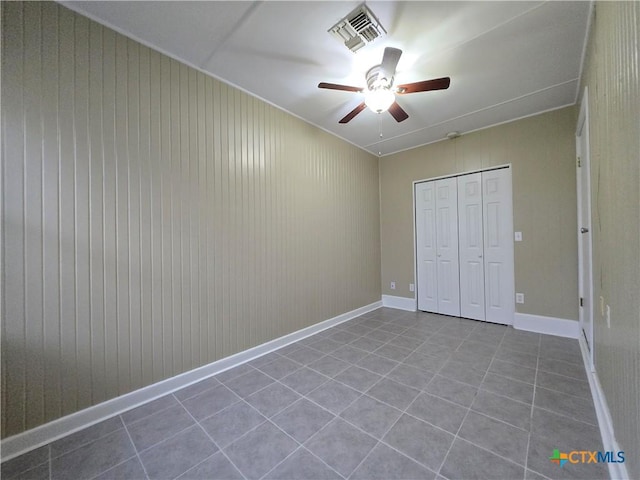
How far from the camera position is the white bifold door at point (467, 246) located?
325 centimetres

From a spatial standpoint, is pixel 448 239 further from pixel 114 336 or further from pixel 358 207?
pixel 114 336

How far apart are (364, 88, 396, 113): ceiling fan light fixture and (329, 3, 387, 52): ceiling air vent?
0.34 metres

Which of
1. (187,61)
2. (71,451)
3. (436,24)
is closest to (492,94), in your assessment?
(436,24)

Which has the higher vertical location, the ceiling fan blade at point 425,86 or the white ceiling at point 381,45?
the white ceiling at point 381,45

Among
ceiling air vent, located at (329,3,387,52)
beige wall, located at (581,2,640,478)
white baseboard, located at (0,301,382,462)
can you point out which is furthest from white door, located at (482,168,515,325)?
white baseboard, located at (0,301,382,462)

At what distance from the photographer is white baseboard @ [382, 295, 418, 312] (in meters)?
4.02

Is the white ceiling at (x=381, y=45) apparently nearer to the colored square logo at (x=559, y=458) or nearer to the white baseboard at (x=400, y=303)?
the colored square logo at (x=559, y=458)

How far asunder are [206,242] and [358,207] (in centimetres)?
250

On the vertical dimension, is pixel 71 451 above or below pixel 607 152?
below

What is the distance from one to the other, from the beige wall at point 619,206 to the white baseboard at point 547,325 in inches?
54.2

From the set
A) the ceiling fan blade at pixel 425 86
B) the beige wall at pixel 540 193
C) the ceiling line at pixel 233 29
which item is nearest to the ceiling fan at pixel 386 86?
the ceiling fan blade at pixel 425 86

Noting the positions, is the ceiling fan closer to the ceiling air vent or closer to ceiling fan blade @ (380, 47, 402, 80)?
ceiling fan blade @ (380, 47, 402, 80)

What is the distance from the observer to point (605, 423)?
4.62 ft

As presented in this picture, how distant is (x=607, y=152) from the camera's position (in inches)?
55.2
